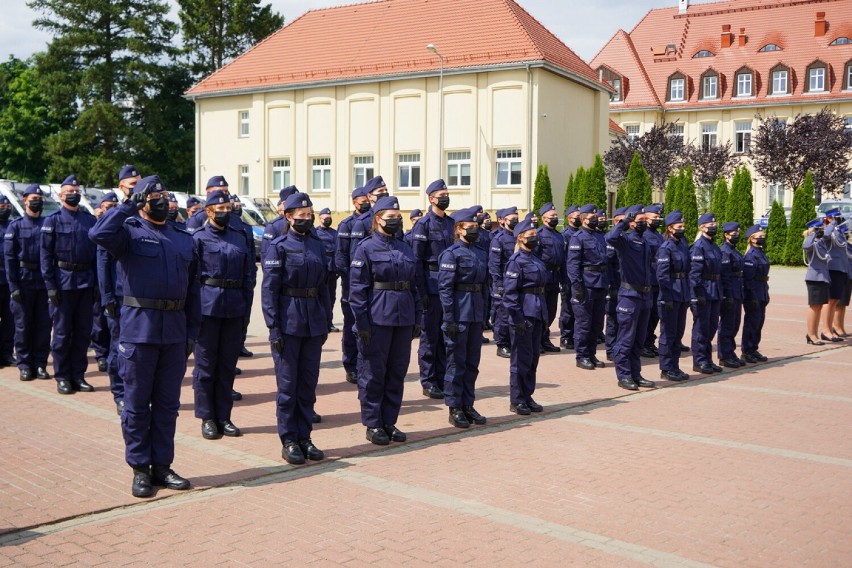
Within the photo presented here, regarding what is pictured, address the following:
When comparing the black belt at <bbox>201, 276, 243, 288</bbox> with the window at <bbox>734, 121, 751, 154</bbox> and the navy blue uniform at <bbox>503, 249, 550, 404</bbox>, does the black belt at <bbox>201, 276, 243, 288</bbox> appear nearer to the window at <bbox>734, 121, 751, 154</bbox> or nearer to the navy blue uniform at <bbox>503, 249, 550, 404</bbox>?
the navy blue uniform at <bbox>503, 249, 550, 404</bbox>

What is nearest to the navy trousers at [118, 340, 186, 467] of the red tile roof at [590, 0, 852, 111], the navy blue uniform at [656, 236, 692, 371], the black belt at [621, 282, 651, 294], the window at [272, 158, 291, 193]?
the black belt at [621, 282, 651, 294]

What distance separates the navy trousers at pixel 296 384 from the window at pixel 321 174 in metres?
38.3

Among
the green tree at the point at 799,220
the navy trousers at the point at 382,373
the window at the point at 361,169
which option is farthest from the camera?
the window at the point at 361,169

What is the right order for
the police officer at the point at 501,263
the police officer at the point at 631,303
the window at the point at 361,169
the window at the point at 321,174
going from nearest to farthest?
the police officer at the point at 631,303 → the police officer at the point at 501,263 → the window at the point at 361,169 → the window at the point at 321,174

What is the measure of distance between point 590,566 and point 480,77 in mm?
36547

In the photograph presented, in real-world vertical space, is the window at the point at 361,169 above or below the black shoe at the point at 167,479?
above

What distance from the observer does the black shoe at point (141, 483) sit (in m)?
6.42

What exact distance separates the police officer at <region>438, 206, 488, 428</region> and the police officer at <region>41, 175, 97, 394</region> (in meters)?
4.21

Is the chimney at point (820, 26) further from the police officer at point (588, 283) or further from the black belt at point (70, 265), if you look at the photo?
the black belt at point (70, 265)

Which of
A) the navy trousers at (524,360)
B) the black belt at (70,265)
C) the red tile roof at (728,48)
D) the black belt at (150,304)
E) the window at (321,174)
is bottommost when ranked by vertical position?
the navy trousers at (524,360)

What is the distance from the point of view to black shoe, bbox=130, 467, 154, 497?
6.42 meters

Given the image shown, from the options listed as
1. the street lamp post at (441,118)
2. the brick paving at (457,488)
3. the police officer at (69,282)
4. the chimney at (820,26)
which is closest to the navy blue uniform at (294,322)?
the brick paving at (457,488)

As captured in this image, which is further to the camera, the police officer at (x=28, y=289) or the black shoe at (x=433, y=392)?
the police officer at (x=28, y=289)

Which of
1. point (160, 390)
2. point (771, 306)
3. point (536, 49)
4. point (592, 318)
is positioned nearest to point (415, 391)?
point (592, 318)
